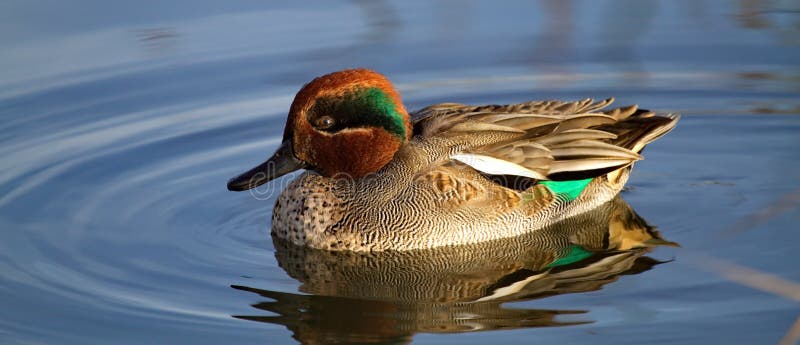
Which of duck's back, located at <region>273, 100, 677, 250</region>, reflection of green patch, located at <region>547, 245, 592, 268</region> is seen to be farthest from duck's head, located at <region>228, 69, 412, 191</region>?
reflection of green patch, located at <region>547, 245, 592, 268</region>

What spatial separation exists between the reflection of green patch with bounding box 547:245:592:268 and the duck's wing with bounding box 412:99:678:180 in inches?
18.9

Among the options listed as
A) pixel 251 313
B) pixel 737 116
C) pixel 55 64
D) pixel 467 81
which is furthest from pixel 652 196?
pixel 55 64

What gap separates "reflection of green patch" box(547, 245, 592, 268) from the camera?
24.9 feet

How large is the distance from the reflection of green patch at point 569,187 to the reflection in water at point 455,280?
21 centimetres

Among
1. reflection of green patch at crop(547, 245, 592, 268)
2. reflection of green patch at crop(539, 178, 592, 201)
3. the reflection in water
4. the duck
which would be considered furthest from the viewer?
reflection of green patch at crop(539, 178, 592, 201)

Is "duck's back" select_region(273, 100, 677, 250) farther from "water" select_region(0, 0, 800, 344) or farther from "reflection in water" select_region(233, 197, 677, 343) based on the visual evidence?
"water" select_region(0, 0, 800, 344)

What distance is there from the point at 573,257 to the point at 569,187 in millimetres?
688

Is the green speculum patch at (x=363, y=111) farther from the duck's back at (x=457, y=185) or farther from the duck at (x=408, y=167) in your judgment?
the duck's back at (x=457, y=185)

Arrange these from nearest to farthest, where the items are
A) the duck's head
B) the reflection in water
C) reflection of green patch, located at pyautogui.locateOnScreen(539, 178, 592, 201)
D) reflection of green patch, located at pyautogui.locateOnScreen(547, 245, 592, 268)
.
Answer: the reflection in water
reflection of green patch, located at pyautogui.locateOnScreen(547, 245, 592, 268)
the duck's head
reflection of green patch, located at pyautogui.locateOnScreen(539, 178, 592, 201)

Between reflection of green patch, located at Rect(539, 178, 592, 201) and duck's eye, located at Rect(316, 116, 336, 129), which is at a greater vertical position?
duck's eye, located at Rect(316, 116, 336, 129)

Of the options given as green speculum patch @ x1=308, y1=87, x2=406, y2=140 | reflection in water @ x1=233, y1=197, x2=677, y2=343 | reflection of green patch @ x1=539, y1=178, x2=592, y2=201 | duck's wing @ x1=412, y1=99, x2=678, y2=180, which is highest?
green speculum patch @ x1=308, y1=87, x2=406, y2=140

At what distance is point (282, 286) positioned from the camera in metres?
7.24

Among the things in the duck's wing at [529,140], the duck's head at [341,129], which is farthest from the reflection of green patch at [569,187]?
the duck's head at [341,129]

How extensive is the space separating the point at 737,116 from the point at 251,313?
15.4 ft
